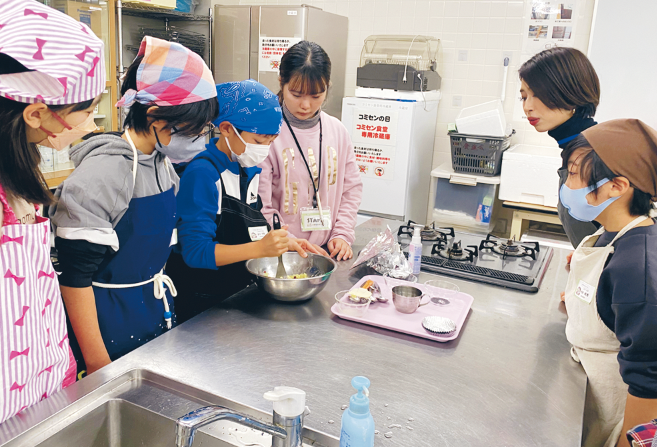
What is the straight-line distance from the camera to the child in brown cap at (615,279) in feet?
3.77

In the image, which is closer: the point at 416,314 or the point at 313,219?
the point at 416,314

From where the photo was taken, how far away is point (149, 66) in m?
1.25

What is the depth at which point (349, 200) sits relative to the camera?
2.22 meters

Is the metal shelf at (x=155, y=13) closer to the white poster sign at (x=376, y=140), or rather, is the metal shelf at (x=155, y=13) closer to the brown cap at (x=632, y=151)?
the white poster sign at (x=376, y=140)

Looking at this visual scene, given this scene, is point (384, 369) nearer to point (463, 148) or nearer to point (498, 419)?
point (498, 419)

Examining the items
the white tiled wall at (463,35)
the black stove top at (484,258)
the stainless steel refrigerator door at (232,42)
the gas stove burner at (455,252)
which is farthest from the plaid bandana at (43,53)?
the white tiled wall at (463,35)

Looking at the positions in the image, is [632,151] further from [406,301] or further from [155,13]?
[155,13]

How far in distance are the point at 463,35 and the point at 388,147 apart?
1159mm

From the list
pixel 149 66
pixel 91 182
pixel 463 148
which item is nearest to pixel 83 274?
pixel 91 182

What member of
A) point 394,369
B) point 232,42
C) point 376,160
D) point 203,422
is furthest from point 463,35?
point 203,422

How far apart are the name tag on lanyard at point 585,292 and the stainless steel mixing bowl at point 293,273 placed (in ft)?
2.14

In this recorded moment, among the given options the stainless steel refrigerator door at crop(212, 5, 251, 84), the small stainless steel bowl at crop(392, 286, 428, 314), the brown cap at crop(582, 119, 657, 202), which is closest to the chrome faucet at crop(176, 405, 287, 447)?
the small stainless steel bowl at crop(392, 286, 428, 314)

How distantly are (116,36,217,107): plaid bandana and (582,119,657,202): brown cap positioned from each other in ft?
3.27

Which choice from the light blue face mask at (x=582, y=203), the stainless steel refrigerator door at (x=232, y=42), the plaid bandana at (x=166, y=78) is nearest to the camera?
the plaid bandana at (x=166, y=78)
